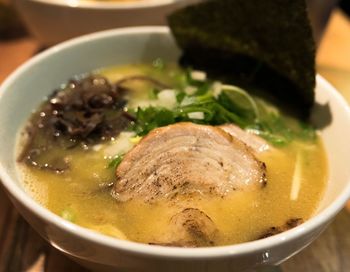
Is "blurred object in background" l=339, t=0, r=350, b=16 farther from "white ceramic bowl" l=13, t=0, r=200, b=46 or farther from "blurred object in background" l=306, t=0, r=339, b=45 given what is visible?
"white ceramic bowl" l=13, t=0, r=200, b=46

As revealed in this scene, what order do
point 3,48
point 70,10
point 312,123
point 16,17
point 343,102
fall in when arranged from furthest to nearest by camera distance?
point 16,17
point 3,48
point 70,10
point 312,123
point 343,102

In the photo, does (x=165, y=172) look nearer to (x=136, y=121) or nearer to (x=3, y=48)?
(x=136, y=121)

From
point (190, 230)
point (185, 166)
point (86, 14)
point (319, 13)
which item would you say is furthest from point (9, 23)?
point (190, 230)

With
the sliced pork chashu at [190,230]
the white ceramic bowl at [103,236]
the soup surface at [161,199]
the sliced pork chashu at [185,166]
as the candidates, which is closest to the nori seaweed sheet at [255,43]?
the white ceramic bowl at [103,236]

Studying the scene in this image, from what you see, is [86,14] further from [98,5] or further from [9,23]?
[9,23]

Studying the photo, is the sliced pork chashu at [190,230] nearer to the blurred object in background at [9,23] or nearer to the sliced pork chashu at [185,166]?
the sliced pork chashu at [185,166]

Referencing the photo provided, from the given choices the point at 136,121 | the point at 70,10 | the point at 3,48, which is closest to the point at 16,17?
the point at 3,48

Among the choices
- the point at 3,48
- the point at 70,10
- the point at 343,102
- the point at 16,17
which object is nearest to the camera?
the point at 343,102
